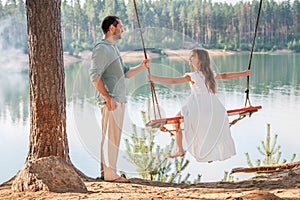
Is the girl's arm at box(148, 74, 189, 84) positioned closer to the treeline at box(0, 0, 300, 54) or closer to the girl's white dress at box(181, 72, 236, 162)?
the girl's white dress at box(181, 72, 236, 162)

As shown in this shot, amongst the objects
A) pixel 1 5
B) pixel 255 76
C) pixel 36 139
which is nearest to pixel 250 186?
pixel 36 139

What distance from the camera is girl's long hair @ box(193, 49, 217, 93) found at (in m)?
3.79

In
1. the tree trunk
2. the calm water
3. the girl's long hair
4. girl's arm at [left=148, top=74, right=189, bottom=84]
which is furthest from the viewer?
the calm water

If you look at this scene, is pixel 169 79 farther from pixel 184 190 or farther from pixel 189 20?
pixel 189 20

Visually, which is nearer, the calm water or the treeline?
the calm water

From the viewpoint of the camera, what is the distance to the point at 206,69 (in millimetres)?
3811

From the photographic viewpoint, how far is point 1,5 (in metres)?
10.2

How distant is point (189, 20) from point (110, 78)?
220 inches

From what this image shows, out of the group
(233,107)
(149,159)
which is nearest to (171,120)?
(149,159)

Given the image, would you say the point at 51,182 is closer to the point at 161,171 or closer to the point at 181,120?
the point at 181,120

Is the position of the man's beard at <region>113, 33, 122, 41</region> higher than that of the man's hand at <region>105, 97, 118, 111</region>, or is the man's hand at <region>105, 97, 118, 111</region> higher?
the man's beard at <region>113, 33, 122, 41</region>

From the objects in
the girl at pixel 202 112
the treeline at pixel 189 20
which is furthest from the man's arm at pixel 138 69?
the treeline at pixel 189 20

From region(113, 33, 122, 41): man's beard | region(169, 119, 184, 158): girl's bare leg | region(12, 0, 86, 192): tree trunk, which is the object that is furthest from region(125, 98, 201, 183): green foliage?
region(113, 33, 122, 41): man's beard

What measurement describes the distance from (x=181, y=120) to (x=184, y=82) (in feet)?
0.89
